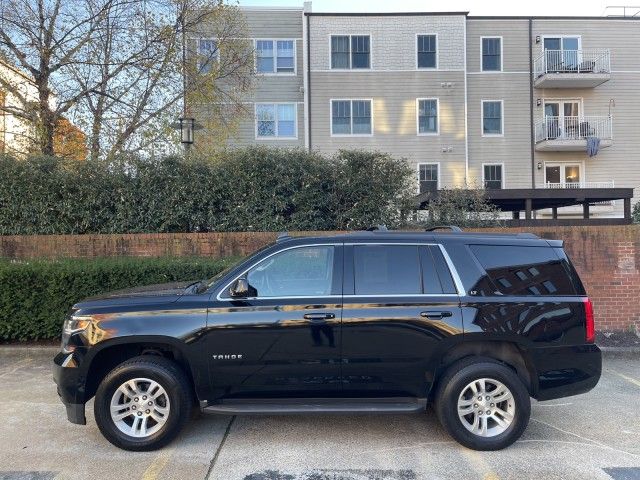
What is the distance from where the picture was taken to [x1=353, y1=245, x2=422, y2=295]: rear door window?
13.8 ft

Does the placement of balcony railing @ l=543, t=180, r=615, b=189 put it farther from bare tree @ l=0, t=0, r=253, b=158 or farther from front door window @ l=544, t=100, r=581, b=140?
bare tree @ l=0, t=0, r=253, b=158

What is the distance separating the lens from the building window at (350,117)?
22.6 meters

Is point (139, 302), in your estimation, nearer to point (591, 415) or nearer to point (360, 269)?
point (360, 269)

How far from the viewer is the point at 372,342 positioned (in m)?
4.09

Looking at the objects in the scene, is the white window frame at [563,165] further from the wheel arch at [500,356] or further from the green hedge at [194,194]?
the wheel arch at [500,356]

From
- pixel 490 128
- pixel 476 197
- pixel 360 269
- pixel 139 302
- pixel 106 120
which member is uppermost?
pixel 490 128

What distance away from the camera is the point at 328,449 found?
4.09 metres

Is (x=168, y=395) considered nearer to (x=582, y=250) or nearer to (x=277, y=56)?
(x=582, y=250)

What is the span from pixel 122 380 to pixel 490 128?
74.8ft

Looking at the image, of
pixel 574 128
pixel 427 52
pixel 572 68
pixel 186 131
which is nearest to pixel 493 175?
pixel 574 128

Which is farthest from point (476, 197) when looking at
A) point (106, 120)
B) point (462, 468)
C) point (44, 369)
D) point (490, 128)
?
point (490, 128)

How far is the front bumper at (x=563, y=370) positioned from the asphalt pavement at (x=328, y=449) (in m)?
0.48

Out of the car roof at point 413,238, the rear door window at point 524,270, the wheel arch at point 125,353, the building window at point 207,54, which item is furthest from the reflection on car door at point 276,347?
the building window at point 207,54

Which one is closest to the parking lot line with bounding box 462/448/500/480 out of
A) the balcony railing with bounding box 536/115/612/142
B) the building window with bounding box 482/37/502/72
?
the balcony railing with bounding box 536/115/612/142
